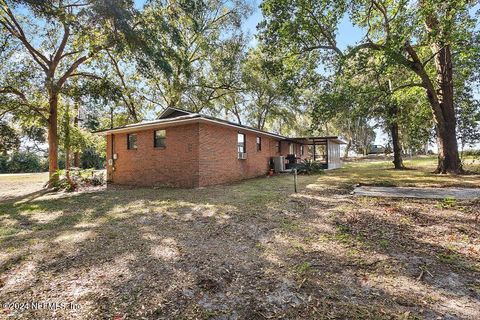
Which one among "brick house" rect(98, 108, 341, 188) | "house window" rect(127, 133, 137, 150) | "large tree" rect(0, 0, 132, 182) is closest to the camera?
"large tree" rect(0, 0, 132, 182)

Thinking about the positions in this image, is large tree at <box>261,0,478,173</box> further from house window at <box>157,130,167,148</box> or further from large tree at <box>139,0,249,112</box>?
large tree at <box>139,0,249,112</box>

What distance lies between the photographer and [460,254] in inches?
137

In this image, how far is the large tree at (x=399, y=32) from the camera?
9.33m

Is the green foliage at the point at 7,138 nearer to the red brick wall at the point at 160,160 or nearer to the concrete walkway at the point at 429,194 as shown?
the red brick wall at the point at 160,160

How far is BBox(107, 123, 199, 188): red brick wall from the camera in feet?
35.3

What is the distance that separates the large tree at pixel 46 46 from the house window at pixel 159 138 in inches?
157

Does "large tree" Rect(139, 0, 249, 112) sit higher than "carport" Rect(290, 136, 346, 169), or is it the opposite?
"large tree" Rect(139, 0, 249, 112)

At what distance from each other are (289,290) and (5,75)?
1521cm

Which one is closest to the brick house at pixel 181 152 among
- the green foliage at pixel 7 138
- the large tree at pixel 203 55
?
the green foliage at pixel 7 138

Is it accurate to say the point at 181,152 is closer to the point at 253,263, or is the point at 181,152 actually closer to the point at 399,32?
the point at 253,263

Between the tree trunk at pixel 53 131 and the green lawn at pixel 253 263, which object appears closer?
the green lawn at pixel 253 263

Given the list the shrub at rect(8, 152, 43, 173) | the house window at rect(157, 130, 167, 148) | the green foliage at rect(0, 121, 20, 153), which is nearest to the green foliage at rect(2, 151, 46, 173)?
the shrub at rect(8, 152, 43, 173)

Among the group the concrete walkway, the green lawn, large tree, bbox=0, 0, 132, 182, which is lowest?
the green lawn

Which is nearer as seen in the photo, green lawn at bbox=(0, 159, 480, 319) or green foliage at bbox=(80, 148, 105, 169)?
green lawn at bbox=(0, 159, 480, 319)
